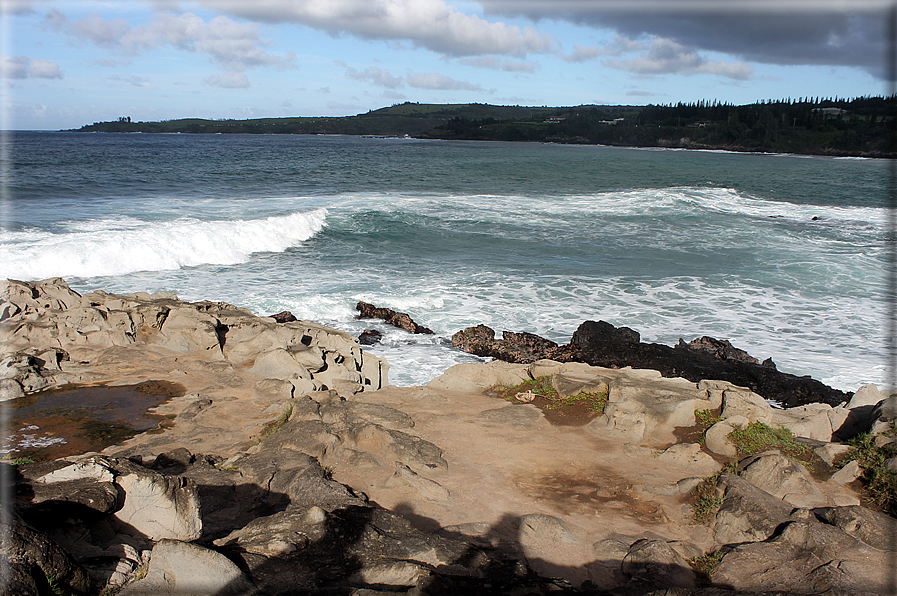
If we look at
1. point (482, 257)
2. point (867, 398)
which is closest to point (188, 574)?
point (867, 398)

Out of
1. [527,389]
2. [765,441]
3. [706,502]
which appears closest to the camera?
[706,502]

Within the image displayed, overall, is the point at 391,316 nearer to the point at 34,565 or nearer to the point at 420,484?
the point at 420,484

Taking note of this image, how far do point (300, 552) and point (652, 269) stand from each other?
17.7 m

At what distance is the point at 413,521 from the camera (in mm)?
5738

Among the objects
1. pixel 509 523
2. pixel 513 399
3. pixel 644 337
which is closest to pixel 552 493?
pixel 509 523

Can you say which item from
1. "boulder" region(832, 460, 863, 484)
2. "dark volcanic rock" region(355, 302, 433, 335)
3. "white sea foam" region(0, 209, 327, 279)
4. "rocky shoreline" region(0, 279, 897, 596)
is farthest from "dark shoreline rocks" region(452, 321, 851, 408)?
"white sea foam" region(0, 209, 327, 279)

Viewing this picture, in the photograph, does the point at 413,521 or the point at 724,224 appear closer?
the point at 413,521

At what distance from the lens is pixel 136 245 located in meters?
19.3

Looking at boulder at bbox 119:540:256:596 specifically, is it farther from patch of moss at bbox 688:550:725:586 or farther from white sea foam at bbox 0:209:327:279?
white sea foam at bbox 0:209:327:279

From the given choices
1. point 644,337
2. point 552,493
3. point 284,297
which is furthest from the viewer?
point 284,297

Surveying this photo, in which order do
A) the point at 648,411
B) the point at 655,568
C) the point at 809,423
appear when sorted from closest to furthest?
the point at 655,568, the point at 809,423, the point at 648,411

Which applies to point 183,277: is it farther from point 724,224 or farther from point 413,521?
point 724,224

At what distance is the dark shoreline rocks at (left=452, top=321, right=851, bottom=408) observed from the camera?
1110cm

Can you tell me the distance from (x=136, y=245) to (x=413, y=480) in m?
16.7
